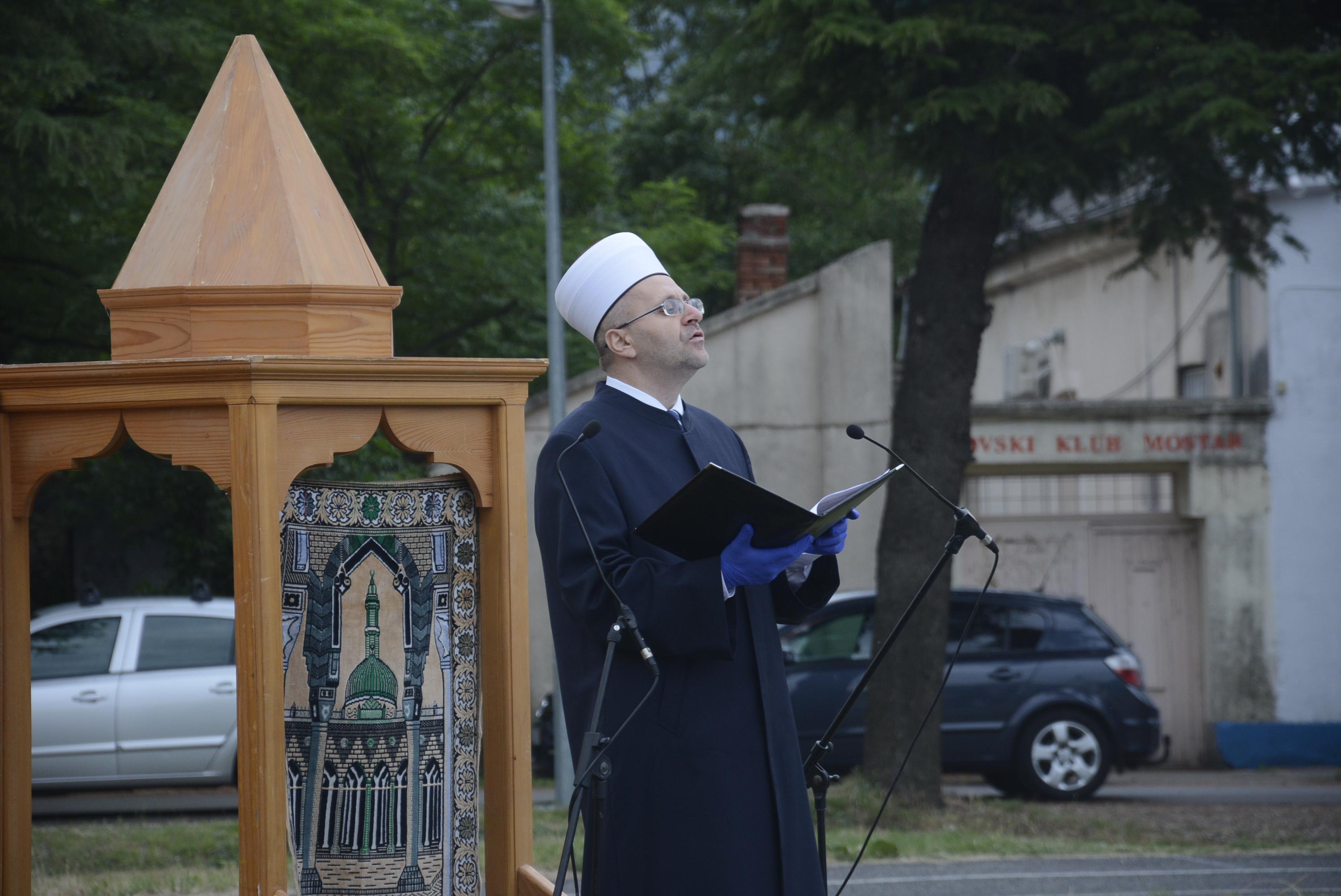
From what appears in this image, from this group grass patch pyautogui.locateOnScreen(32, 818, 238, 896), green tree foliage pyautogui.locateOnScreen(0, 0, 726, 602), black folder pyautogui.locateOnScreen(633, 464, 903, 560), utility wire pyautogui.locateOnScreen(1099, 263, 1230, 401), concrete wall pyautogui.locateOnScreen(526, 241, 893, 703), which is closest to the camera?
black folder pyautogui.locateOnScreen(633, 464, 903, 560)

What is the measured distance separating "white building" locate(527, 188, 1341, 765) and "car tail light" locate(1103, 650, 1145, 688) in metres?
2.65

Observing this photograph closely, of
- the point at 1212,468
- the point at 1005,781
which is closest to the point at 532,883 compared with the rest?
the point at 1005,781

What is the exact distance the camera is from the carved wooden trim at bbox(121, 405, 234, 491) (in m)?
3.59

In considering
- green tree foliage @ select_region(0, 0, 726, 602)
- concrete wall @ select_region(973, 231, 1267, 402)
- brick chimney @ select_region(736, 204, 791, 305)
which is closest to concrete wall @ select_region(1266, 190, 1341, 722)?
concrete wall @ select_region(973, 231, 1267, 402)

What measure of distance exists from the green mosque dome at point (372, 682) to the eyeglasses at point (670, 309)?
1041 mm

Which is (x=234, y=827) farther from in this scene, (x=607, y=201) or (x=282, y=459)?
(x=607, y=201)

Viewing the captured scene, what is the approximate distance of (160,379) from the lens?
360cm

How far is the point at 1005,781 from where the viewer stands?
12625 mm

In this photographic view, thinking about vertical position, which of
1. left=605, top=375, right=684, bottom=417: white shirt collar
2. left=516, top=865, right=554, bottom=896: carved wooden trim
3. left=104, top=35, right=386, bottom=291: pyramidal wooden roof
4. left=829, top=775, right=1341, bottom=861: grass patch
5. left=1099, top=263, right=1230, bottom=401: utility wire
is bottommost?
left=829, top=775, right=1341, bottom=861: grass patch

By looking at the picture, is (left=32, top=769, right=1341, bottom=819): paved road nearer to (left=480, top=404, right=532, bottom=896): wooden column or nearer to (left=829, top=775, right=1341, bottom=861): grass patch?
(left=829, top=775, right=1341, bottom=861): grass patch

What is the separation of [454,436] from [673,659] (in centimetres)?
100

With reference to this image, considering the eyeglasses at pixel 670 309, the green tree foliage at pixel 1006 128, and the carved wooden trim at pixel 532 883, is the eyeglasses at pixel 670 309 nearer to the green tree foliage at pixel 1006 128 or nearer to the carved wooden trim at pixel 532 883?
the carved wooden trim at pixel 532 883

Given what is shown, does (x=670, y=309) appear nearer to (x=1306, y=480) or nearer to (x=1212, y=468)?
(x=1212, y=468)

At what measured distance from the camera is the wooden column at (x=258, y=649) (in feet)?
11.5
